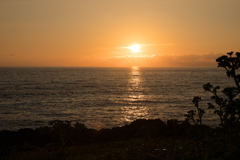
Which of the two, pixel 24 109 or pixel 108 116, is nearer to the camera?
pixel 108 116

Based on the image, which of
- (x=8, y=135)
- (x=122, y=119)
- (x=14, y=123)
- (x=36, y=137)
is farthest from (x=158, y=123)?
(x=14, y=123)

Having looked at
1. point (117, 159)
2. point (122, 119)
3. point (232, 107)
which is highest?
point (232, 107)

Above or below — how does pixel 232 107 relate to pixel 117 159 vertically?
above

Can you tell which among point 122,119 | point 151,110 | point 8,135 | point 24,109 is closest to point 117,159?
point 8,135

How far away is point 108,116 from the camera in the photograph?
34.8 meters

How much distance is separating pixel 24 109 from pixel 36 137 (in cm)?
2201

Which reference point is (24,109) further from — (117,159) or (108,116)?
(117,159)

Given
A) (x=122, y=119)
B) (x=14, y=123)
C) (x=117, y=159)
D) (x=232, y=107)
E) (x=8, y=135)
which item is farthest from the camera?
(x=122, y=119)

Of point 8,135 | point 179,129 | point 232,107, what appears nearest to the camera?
point 232,107

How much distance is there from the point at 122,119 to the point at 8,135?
17504mm

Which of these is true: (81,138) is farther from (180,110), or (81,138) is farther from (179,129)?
(180,110)

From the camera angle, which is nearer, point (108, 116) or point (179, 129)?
point (179, 129)

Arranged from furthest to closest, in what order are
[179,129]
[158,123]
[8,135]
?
1. [158,123]
2. [179,129]
3. [8,135]

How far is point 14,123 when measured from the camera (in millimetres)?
30172
